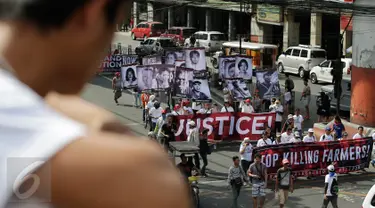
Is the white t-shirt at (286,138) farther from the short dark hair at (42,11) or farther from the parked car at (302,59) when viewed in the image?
the parked car at (302,59)

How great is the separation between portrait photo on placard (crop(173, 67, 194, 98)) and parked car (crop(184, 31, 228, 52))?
19723 mm

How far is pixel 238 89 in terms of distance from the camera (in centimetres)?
2112

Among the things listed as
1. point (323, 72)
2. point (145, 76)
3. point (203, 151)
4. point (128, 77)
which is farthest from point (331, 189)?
point (323, 72)

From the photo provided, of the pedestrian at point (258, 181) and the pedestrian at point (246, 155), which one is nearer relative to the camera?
the pedestrian at point (258, 181)

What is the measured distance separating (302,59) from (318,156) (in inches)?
673

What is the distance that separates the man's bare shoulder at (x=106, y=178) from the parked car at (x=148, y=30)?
4564cm

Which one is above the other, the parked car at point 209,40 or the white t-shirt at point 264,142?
the parked car at point 209,40

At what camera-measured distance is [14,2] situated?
804mm

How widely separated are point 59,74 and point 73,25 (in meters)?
0.06

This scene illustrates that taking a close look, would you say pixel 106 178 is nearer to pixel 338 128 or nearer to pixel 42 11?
pixel 42 11

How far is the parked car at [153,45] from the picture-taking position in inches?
1491

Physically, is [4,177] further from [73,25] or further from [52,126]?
[73,25]

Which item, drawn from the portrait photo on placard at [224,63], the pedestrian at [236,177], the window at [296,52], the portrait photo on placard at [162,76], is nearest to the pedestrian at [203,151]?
the pedestrian at [236,177]

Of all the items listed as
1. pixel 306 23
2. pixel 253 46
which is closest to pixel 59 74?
pixel 253 46
